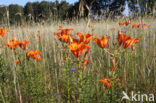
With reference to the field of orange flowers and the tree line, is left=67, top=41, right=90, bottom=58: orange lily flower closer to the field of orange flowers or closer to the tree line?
the field of orange flowers

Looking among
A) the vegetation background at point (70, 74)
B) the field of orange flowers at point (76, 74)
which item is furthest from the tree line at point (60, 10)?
the field of orange flowers at point (76, 74)

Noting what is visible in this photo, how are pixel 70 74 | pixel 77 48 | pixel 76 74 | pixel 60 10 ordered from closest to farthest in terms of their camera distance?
pixel 77 48 < pixel 70 74 < pixel 76 74 < pixel 60 10

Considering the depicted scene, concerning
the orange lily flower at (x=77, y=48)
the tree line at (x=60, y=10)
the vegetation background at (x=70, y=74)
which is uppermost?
the tree line at (x=60, y=10)

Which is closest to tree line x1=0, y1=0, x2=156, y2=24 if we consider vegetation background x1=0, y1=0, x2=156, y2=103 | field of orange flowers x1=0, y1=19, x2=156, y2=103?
vegetation background x1=0, y1=0, x2=156, y2=103

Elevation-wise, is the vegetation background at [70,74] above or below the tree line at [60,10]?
below

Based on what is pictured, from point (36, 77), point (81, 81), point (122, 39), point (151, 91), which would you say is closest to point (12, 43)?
point (36, 77)

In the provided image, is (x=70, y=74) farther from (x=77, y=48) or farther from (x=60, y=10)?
(x=60, y=10)

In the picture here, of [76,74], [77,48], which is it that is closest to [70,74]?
[76,74]

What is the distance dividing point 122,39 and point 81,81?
41cm

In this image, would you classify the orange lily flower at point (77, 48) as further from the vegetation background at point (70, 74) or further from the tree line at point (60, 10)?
the tree line at point (60, 10)

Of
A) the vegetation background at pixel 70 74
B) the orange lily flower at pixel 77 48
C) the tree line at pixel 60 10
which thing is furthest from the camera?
the tree line at pixel 60 10

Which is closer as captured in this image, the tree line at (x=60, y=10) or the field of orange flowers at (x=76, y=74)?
the field of orange flowers at (x=76, y=74)

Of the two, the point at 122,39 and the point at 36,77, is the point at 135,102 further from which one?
the point at 36,77

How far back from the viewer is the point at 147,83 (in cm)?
153
